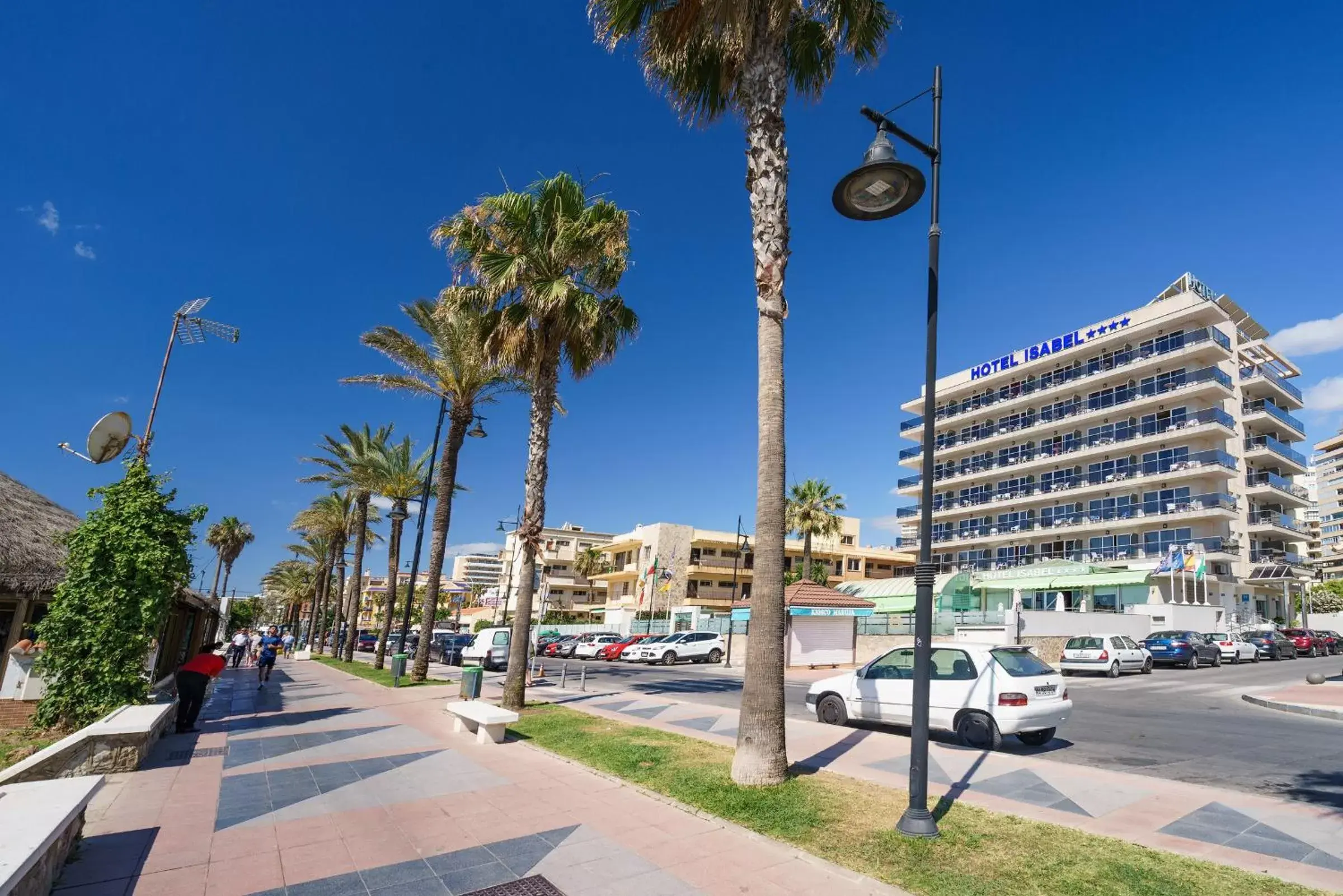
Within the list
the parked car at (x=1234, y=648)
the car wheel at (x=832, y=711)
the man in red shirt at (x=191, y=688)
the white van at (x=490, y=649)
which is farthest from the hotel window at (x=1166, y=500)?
the man in red shirt at (x=191, y=688)

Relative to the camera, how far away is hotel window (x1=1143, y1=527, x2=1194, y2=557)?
41906 millimetres

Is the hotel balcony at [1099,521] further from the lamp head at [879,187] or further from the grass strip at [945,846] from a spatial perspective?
the lamp head at [879,187]

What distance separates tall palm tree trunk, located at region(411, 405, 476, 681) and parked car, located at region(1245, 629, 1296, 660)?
3588 centimetres

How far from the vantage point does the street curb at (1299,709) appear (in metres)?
14.9

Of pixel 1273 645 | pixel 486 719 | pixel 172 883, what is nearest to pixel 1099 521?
pixel 1273 645

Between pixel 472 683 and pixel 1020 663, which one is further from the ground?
pixel 1020 663

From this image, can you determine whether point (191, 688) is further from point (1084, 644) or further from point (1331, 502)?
point (1331, 502)

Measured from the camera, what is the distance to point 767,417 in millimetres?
8328

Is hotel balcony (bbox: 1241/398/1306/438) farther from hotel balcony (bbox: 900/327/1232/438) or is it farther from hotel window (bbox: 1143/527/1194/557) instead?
hotel window (bbox: 1143/527/1194/557)

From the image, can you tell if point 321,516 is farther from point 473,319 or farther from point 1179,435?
point 1179,435

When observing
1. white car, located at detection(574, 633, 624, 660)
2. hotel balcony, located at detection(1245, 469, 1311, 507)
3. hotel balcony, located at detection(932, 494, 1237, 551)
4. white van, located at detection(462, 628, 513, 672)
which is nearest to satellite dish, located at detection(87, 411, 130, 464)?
white van, located at detection(462, 628, 513, 672)

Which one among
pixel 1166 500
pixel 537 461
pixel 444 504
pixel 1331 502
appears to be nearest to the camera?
pixel 537 461

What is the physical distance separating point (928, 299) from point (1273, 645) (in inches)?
1536

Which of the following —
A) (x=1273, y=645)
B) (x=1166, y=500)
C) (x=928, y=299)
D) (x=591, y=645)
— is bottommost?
(x=591, y=645)
